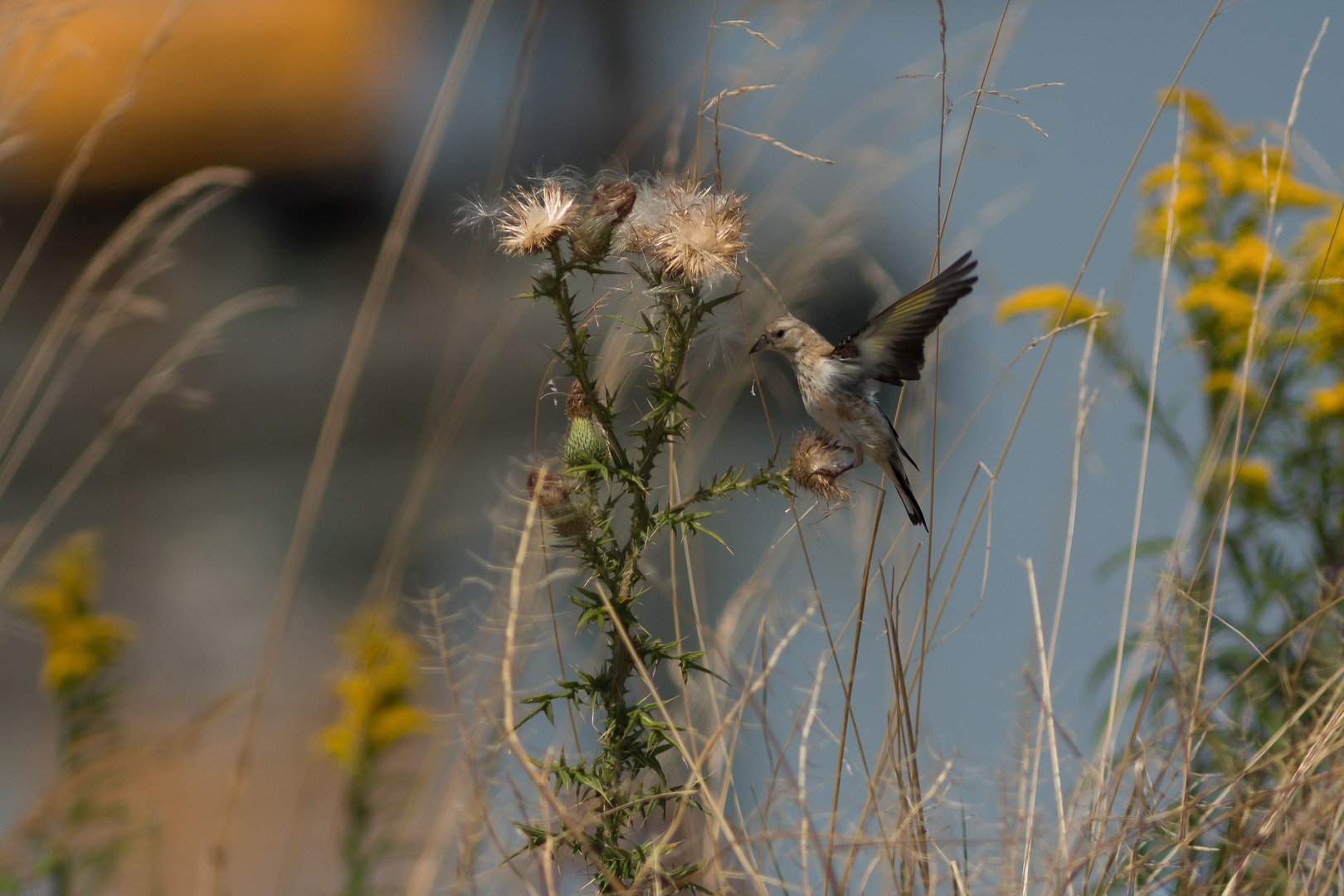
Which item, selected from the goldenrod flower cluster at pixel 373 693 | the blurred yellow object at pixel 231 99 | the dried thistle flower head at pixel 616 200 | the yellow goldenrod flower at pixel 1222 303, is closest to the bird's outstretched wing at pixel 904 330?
the dried thistle flower head at pixel 616 200

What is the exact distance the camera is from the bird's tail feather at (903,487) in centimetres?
107

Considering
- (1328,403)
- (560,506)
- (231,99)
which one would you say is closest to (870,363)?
(560,506)

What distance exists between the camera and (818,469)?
804mm

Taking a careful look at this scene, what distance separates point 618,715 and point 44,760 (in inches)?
152

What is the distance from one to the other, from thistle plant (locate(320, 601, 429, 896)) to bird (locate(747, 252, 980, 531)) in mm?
939

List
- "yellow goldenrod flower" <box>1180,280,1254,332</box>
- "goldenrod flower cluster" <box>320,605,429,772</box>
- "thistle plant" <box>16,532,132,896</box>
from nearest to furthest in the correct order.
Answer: "thistle plant" <box>16,532,132,896</box>, "goldenrod flower cluster" <box>320,605,429,772</box>, "yellow goldenrod flower" <box>1180,280,1254,332</box>

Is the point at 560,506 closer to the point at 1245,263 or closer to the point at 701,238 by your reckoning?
the point at 701,238

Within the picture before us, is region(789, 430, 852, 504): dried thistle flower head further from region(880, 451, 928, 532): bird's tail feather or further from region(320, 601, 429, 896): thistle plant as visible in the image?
region(320, 601, 429, 896): thistle plant

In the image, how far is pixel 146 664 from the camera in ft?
15.8

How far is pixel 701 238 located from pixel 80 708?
1.72 metres

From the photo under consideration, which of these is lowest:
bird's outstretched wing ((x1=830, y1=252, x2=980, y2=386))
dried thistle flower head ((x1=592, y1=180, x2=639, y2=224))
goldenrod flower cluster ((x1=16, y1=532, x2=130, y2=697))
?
bird's outstretched wing ((x1=830, y1=252, x2=980, y2=386))

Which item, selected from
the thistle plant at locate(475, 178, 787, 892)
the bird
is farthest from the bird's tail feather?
the thistle plant at locate(475, 178, 787, 892)

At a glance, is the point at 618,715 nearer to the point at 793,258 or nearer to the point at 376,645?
the point at 793,258

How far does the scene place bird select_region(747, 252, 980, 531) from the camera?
0.82m
